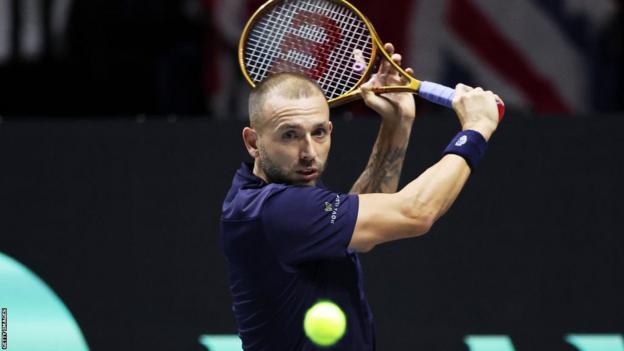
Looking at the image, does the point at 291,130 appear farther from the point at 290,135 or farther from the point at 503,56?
the point at 503,56

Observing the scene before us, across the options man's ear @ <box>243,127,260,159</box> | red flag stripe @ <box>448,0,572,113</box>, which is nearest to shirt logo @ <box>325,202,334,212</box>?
man's ear @ <box>243,127,260,159</box>

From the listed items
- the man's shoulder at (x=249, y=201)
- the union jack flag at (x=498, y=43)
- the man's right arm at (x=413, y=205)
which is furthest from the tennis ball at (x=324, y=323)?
the union jack flag at (x=498, y=43)

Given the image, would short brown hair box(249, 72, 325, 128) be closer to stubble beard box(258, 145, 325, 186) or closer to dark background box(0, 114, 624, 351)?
stubble beard box(258, 145, 325, 186)

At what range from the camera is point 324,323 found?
331 cm

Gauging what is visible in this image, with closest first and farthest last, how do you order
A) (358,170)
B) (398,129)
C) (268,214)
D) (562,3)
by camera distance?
(268,214)
(398,129)
(358,170)
(562,3)

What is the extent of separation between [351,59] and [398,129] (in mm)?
321

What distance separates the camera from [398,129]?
398cm

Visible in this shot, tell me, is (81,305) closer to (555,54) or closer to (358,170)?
(358,170)

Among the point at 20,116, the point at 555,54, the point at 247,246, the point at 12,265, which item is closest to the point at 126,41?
the point at 20,116

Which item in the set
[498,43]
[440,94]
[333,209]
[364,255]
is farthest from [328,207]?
[498,43]

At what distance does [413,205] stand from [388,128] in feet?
2.53

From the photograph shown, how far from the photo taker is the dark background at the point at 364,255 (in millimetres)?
5273

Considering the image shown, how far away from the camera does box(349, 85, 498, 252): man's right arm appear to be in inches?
129

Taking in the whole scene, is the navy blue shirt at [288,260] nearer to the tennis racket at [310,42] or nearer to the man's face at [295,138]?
the man's face at [295,138]
